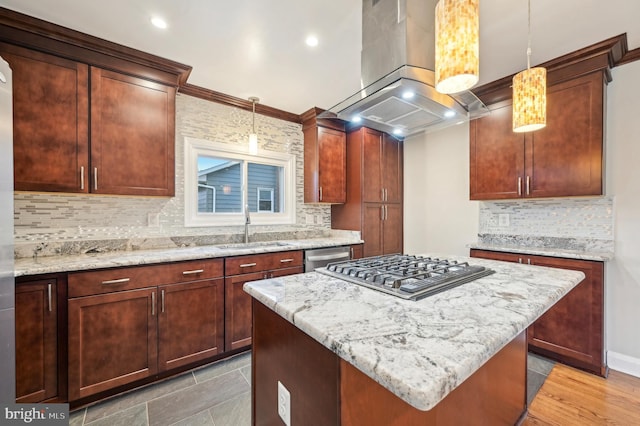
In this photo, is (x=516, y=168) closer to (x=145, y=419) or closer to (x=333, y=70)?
(x=333, y=70)

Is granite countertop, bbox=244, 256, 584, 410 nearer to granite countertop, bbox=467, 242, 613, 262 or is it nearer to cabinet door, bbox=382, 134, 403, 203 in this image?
granite countertop, bbox=467, 242, 613, 262

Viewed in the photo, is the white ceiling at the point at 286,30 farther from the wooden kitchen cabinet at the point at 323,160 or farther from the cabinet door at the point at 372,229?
the cabinet door at the point at 372,229

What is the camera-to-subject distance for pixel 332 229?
3920 millimetres

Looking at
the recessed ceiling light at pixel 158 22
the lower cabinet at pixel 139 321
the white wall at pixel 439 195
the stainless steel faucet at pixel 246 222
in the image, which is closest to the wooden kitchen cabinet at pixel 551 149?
the white wall at pixel 439 195

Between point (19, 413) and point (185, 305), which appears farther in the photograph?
point (185, 305)

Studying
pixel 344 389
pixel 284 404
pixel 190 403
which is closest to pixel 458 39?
pixel 344 389

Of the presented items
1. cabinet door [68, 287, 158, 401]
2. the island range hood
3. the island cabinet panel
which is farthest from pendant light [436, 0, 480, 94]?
cabinet door [68, 287, 158, 401]

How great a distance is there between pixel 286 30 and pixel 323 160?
1.69m

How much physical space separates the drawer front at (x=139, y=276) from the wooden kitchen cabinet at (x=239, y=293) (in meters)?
0.12

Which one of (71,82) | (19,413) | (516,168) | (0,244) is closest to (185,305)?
(19,413)

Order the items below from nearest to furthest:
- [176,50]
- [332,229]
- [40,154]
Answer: [40,154] → [176,50] → [332,229]

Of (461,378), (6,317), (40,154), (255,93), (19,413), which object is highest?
(255,93)

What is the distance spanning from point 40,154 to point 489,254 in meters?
3.80

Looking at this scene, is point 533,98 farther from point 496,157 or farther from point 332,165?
point 332,165
